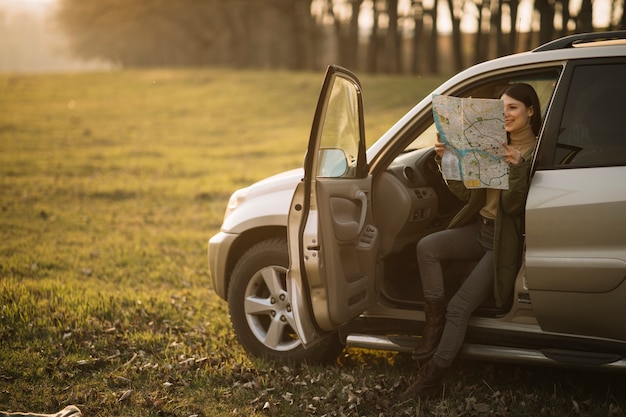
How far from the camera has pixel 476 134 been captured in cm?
437

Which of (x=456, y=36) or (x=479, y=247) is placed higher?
(x=456, y=36)

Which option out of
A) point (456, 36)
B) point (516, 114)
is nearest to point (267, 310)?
point (516, 114)

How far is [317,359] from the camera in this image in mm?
5445

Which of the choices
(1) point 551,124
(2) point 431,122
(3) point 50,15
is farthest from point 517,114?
(3) point 50,15

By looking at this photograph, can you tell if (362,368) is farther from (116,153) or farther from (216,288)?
(116,153)

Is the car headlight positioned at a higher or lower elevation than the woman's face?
lower

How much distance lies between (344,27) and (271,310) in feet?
123

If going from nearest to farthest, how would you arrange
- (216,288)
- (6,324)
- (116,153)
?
(216,288)
(6,324)
(116,153)

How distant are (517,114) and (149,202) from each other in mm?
10118

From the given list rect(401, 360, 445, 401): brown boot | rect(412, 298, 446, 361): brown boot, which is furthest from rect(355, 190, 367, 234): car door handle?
rect(401, 360, 445, 401): brown boot

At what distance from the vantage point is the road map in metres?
4.34

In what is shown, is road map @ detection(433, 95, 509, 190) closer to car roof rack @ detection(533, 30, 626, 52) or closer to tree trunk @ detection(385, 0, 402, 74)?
car roof rack @ detection(533, 30, 626, 52)

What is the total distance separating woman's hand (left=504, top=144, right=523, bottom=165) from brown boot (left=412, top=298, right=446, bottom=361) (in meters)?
1.02

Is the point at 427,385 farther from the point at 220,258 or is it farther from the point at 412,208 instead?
the point at 220,258
